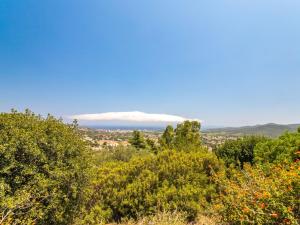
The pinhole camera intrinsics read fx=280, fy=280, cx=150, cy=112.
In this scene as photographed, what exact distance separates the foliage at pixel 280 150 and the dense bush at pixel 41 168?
853 cm

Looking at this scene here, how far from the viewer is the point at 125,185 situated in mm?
11555

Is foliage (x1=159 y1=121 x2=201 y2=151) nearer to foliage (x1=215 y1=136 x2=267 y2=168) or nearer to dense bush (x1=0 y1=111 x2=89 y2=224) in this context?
Answer: foliage (x1=215 y1=136 x2=267 y2=168)

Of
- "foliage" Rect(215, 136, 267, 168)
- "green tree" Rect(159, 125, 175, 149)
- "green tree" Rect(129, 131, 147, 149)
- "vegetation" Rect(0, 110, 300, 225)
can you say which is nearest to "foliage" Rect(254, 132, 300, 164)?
"vegetation" Rect(0, 110, 300, 225)

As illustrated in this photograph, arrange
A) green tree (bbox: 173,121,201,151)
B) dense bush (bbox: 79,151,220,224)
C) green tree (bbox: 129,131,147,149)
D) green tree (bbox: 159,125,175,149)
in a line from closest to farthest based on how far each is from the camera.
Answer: dense bush (bbox: 79,151,220,224) < green tree (bbox: 173,121,201,151) < green tree (bbox: 159,125,175,149) < green tree (bbox: 129,131,147,149)

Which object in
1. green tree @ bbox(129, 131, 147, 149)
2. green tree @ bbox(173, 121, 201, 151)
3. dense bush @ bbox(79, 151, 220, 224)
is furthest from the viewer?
green tree @ bbox(129, 131, 147, 149)

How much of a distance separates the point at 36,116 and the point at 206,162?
24.3 feet

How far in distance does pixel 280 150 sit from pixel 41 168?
11.1m

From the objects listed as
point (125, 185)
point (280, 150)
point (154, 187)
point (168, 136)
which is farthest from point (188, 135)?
point (125, 185)

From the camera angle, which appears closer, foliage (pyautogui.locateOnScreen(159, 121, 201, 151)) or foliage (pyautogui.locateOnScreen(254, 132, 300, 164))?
foliage (pyautogui.locateOnScreen(254, 132, 300, 164))

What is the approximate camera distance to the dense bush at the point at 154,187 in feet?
34.3

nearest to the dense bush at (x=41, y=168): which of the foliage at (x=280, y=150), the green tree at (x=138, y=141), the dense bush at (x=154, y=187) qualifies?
the dense bush at (x=154, y=187)

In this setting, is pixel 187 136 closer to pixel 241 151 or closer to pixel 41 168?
pixel 241 151

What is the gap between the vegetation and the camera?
217 inches

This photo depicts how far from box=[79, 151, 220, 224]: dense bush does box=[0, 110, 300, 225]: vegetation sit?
0.13 ft
